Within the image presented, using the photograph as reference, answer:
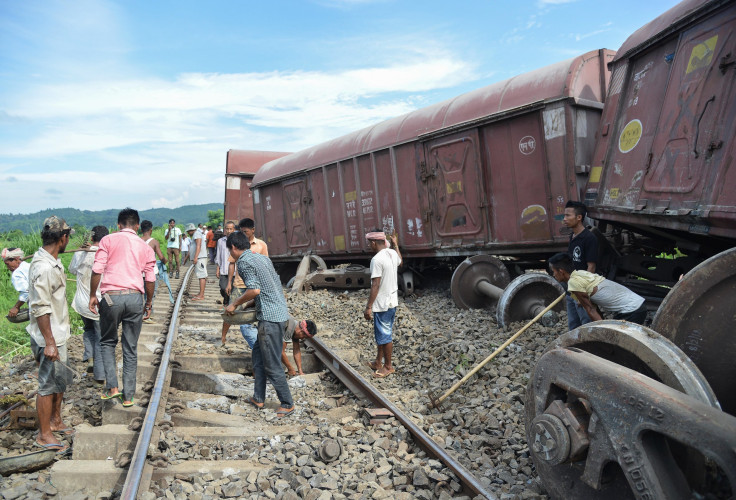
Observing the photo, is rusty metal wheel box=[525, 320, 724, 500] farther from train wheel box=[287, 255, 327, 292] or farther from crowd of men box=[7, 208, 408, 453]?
train wheel box=[287, 255, 327, 292]

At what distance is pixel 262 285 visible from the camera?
16.8 feet

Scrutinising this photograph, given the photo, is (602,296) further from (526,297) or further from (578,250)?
(526,297)

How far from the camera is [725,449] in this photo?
1776 millimetres

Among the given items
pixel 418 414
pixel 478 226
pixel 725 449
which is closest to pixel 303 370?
pixel 418 414

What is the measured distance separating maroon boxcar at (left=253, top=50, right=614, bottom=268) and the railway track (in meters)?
3.61

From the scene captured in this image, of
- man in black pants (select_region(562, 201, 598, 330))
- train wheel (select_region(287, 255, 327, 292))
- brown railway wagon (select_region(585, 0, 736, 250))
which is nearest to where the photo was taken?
brown railway wagon (select_region(585, 0, 736, 250))

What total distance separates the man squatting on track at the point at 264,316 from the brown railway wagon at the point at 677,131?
346 cm

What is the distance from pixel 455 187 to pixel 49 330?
6.22m

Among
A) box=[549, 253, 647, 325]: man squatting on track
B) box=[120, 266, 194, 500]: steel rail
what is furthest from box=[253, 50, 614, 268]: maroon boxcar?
box=[120, 266, 194, 500]: steel rail

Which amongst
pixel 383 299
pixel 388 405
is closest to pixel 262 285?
pixel 383 299

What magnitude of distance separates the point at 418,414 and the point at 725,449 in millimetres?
3151

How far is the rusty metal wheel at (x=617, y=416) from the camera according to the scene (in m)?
2.01

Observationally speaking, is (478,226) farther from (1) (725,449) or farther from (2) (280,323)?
(1) (725,449)

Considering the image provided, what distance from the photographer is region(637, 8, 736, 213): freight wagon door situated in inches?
148
